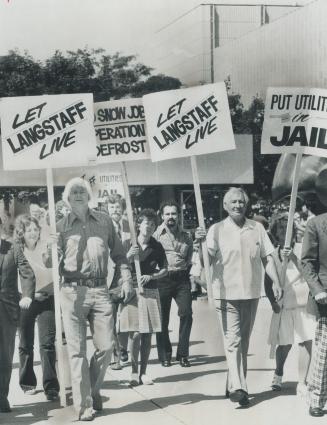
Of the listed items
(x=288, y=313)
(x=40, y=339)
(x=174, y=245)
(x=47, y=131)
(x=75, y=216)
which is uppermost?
(x=47, y=131)

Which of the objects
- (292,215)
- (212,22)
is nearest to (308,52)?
(212,22)

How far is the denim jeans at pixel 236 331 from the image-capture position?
18.7 feet

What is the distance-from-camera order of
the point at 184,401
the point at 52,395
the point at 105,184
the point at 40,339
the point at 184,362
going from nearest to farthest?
the point at 184,401, the point at 52,395, the point at 40,339, the point at 184,362, the point at 105,184

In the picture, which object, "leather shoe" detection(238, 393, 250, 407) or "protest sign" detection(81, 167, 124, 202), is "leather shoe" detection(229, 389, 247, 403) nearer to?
"leather shoe" detection(238, 393, 250, 407)

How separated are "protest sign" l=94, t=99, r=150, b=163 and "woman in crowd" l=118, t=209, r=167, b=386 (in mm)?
811

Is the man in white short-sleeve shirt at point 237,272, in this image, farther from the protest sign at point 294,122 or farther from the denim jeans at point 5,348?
the denim jeans at point 5,348

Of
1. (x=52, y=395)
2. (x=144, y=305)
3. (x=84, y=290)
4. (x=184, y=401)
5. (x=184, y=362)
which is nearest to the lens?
(x=84, y=290)

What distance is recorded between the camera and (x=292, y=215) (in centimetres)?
605

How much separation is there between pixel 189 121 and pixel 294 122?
0.90 m

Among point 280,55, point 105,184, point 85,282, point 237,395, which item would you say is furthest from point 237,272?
point 280,55

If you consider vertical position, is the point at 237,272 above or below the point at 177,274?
above

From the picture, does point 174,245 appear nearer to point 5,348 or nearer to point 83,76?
point 83,76

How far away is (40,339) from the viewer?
19.8 ft

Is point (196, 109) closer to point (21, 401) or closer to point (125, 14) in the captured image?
point (125, 14)
